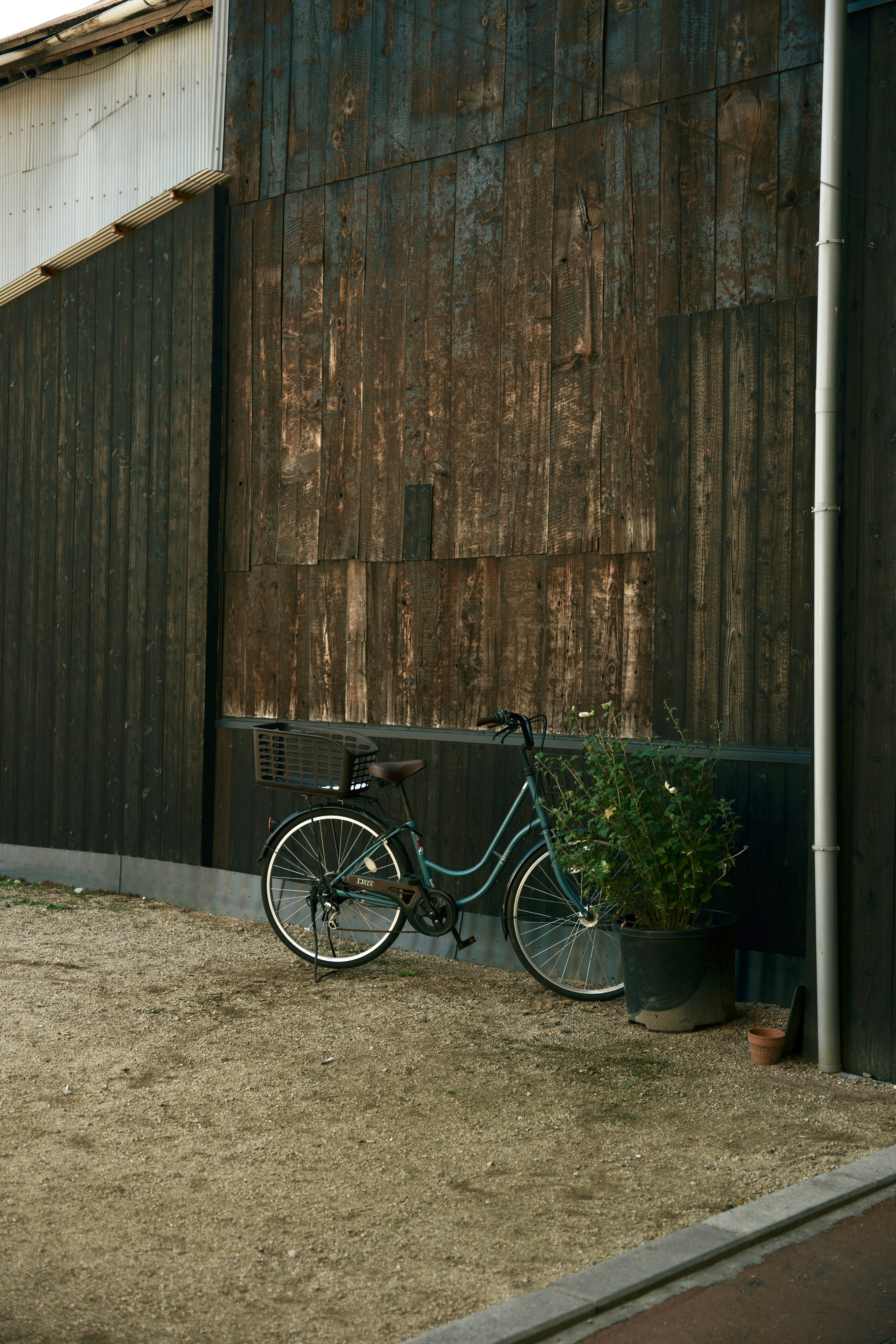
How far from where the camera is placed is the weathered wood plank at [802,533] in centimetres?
550

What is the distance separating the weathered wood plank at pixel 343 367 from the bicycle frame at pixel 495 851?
72.8 inches

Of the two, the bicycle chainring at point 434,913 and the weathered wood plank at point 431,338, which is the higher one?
the weathered wood plank at point 431,338

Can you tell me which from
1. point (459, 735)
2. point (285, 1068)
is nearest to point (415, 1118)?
point (285, 1068)

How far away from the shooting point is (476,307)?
6.77m

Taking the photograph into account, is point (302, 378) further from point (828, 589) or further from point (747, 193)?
point (828, 589)

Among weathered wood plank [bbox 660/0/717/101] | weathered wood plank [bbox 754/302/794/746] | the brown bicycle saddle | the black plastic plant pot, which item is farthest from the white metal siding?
the black plastic plant pot

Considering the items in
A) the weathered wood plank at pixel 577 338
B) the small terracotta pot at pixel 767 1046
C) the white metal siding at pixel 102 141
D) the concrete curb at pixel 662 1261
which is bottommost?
the concrete curb at pixel 662 1261

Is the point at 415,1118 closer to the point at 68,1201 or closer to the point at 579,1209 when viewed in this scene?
the point at 579,1209

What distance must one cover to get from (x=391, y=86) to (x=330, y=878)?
440 cm

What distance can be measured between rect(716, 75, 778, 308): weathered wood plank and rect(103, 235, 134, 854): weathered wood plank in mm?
4178

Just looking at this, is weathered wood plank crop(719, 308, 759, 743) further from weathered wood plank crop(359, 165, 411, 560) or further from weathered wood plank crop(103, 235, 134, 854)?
weathered wood plank crop(103, 235, 134, 854)

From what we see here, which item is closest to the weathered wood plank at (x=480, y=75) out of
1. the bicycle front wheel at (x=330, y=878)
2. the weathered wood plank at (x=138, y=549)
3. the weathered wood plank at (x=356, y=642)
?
the weathered wood plank at (x=356, y=642)

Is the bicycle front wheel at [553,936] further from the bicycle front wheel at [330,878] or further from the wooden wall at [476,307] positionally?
the wooden wall at [476,307]

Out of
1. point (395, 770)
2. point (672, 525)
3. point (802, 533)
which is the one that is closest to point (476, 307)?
point (672, 525)
